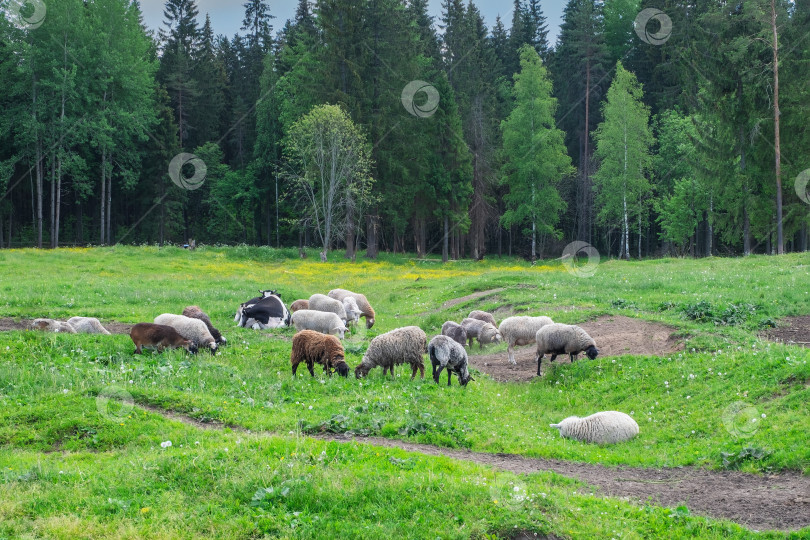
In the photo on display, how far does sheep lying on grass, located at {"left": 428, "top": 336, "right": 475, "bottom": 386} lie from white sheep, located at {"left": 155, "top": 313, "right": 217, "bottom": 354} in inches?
230

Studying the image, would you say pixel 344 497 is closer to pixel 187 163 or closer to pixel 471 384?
pixel 471 384

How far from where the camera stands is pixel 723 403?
40.4ft

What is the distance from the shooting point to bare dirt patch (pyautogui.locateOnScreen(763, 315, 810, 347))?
17.1 metres

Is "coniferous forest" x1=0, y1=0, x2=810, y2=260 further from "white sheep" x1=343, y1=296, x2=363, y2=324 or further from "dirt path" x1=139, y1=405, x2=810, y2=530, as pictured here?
"dirt path" x1=139, y1=405, x2=810, y2=530

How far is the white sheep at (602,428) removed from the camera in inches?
473

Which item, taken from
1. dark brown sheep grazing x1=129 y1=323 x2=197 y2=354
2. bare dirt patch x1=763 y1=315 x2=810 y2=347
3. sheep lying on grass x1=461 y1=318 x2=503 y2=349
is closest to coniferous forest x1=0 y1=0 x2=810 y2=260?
bare dirt patch x1=763 y1=315 x2=810 y2=347

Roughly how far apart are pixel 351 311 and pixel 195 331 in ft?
22.2

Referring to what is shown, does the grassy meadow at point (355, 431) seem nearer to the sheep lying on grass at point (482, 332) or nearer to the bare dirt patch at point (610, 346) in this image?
the sheep lying on grass at point (482, 332)

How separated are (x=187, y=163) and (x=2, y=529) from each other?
70.7 m

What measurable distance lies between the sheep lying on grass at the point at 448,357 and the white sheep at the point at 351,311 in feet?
27.4

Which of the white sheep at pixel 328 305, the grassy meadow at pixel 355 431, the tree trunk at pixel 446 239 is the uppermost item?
the tree trunk at pixel 446 239

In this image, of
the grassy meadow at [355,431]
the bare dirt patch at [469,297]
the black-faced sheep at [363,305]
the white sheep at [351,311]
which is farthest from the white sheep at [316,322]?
the bare dirt patch at [469,297]

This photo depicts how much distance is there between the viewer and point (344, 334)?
20.0 m

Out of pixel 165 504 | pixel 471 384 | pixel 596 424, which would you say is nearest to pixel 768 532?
pixel 596 424
